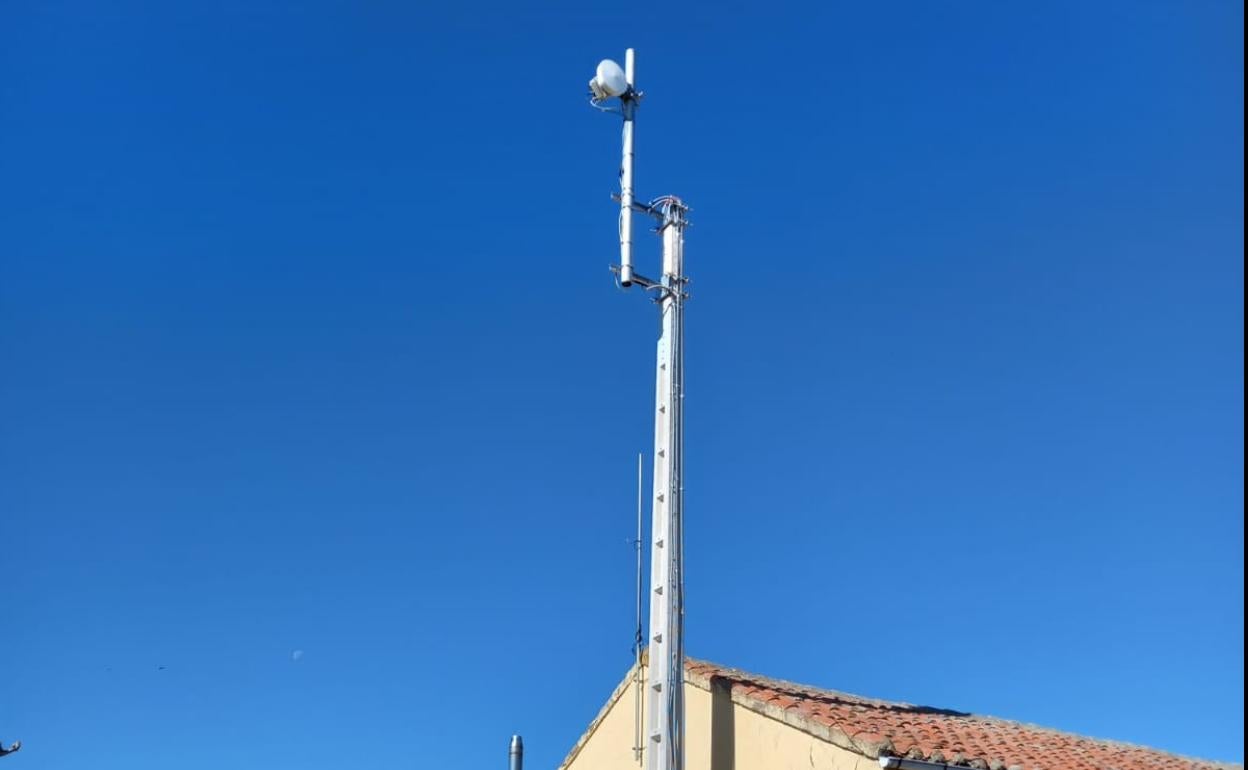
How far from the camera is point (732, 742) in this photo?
1400 centimetres

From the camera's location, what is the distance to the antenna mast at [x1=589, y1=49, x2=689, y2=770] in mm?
12367

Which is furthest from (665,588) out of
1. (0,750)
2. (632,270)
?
(0,750)

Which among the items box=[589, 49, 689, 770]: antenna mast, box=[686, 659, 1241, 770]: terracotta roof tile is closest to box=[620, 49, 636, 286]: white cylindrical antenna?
box=[589, 49, 689, 770]: antenna mast

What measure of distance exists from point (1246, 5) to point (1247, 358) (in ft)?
5.87

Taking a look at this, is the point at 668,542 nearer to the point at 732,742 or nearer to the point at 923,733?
the point at 732,742

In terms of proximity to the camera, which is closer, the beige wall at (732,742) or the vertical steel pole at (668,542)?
the vertical steel pole at (668,542)

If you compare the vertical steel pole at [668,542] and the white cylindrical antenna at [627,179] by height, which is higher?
the white cylindrical antenna at [627,179]

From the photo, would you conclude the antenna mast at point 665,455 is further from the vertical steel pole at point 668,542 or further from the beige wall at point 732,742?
the beige wall at point 732,742

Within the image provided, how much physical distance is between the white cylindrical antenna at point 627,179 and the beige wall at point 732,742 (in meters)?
4.83

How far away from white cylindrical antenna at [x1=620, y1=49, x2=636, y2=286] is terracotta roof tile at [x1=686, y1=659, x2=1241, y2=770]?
15.4ft

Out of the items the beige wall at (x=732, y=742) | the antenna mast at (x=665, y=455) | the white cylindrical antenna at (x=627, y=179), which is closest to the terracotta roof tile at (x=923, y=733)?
the beige wall at (x=732, y=742)

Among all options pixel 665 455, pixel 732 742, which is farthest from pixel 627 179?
pixel 732 742

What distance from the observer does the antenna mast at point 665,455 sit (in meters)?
12.4

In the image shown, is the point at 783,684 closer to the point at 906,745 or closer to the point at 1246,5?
the point at 906,745
